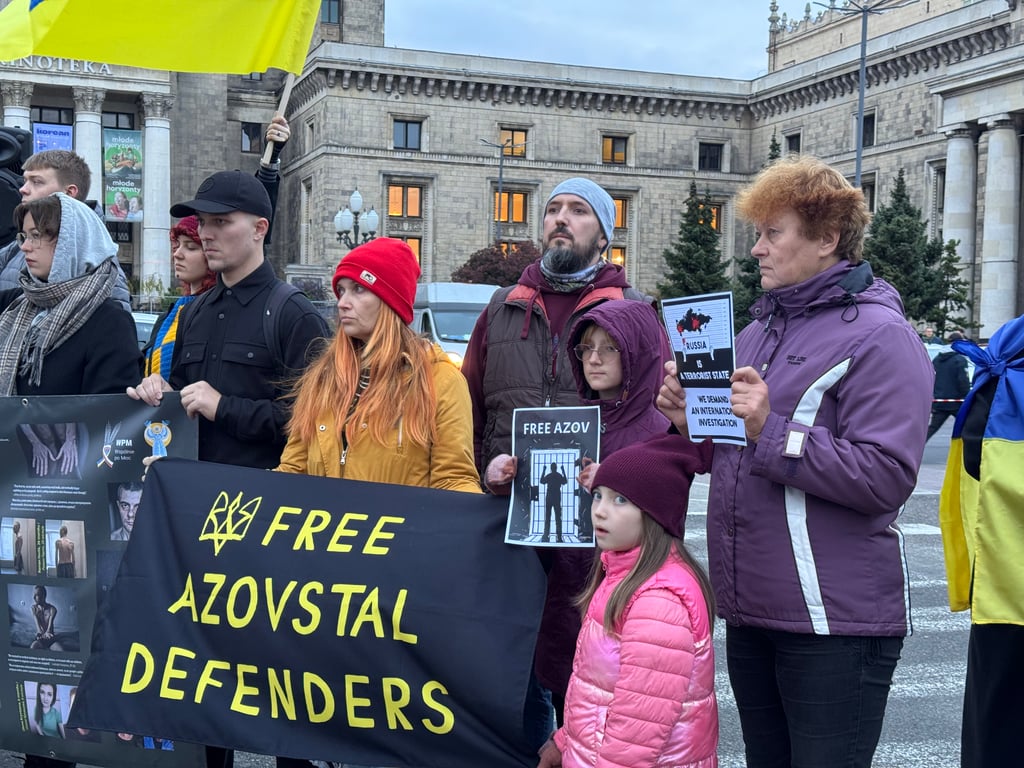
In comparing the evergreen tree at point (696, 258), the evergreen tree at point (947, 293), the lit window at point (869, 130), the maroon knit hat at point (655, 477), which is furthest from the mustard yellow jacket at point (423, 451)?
the lit window at point (869, 130)

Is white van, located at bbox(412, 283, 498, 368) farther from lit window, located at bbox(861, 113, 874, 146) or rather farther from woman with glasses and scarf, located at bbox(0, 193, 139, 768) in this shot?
lit window, located at bbox(861, 113, 874, 146)

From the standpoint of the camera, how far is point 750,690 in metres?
3.12

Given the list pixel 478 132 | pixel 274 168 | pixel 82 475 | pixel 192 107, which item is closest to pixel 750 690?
pixel 82 475

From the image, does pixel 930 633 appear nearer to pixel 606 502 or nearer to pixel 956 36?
pixel 606 502

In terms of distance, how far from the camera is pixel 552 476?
3.46 metres

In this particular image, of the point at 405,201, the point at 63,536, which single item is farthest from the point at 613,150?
the point at 63,536

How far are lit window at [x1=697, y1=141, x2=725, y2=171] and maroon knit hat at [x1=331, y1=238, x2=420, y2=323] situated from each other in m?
62.6

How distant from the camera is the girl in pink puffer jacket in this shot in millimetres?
2881

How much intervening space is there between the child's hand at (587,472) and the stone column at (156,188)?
5736 centimetres

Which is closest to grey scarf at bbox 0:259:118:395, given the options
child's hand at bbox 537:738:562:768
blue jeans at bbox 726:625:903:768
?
child's hand at bbox 537:738:562:768

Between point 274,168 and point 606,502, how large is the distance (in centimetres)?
245

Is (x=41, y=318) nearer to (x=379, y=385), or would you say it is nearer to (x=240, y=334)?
(x=240, y=334)

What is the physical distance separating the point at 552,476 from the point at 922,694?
320cm

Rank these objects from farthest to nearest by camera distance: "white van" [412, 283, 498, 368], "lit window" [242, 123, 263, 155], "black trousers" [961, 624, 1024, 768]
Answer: "lit window" [242, 123, 263, 155] < "white van" [412, 283, 498, 368] < "black trousers" [961, 624, 1024, 768]
